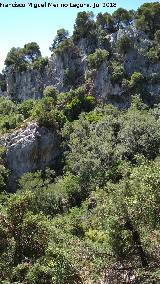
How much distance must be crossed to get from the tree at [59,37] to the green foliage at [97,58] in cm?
1775

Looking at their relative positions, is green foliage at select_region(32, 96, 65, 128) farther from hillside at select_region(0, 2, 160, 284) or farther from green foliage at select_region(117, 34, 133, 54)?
green foliage at select_region(117, 34, 133, 54)

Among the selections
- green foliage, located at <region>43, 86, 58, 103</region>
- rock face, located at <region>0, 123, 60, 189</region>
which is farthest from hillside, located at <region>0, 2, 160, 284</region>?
green foliage, located at <region>43, 86, 58, 103</region>

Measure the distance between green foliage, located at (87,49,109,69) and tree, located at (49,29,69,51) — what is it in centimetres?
1775

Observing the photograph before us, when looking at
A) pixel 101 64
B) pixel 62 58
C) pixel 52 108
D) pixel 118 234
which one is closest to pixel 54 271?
pixel 118 234

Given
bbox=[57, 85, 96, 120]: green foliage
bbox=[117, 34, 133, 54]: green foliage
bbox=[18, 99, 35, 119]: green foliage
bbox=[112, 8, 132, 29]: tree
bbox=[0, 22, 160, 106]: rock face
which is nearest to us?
bbox=[57, 85, 96, 120]: green foliage

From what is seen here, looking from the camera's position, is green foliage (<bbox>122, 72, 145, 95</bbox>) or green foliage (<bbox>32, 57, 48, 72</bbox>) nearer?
green foliage (<bbox>122, 72, 145, 95</bbox>)

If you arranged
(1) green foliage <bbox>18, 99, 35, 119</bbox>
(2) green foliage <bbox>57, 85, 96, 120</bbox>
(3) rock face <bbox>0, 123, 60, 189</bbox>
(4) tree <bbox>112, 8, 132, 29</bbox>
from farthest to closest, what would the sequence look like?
(4) tree <bbox>112, 8, 132, 29</bbox>
(1) green foliage <bbox>18, 99, 35, 119</bbox>
(2) green foliage <bbox>57, 85, 96, 120</bbox>
(3) rock face <bbox>0, 123, 60, 189</bbox>

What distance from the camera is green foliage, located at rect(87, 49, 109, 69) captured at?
281 feet

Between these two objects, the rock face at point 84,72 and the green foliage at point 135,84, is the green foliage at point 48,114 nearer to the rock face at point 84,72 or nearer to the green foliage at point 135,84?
the rock face at point 84,72

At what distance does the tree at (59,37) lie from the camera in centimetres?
10362

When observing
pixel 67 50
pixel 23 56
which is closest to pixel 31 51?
pixel 23 56

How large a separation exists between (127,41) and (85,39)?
1142cm

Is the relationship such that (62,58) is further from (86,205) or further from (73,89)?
(86,205)

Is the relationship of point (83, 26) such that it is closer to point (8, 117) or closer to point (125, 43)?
point (125, 43)
